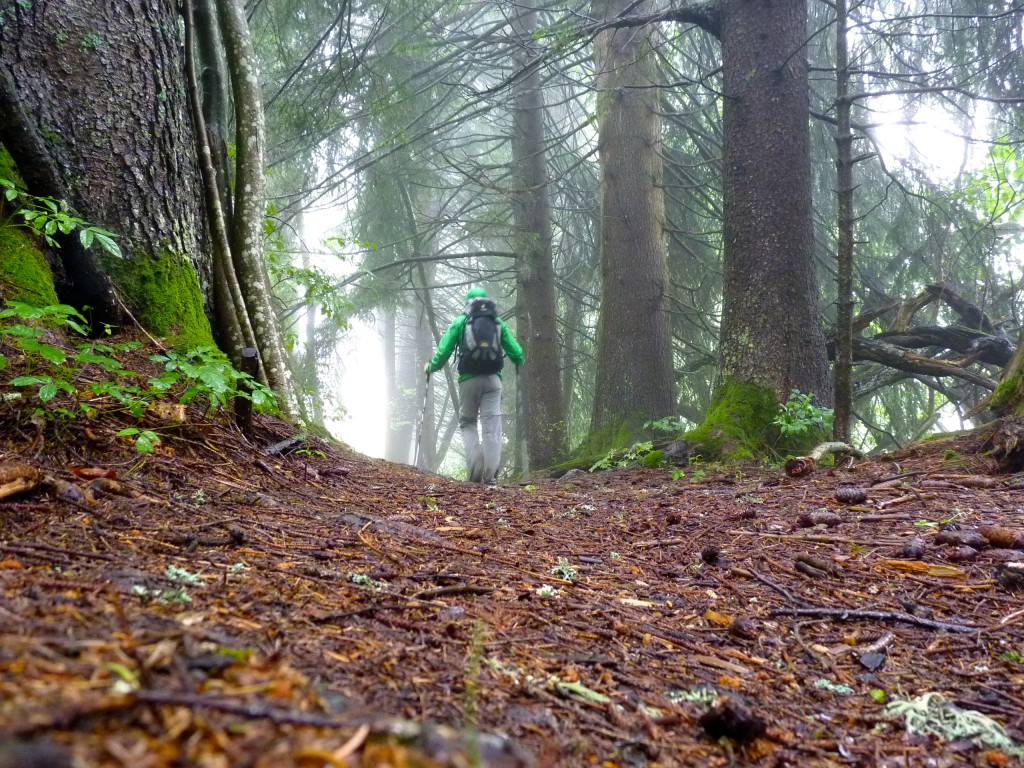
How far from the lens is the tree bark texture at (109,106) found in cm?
350

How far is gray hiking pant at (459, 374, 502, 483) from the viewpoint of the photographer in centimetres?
786

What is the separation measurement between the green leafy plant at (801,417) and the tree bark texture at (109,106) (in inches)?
198

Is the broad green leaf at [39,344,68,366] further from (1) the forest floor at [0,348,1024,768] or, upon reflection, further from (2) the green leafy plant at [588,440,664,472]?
(2) the green leafy plant at [588,440,664,472]

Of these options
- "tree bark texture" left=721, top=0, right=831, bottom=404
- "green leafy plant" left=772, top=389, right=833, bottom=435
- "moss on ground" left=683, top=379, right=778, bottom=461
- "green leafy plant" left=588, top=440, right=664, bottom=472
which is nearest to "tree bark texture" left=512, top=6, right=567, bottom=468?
"green leafy plant" left=588, top=440, right=664, bottom=472

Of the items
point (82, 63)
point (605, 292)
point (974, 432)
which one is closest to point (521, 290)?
point (605, 292)

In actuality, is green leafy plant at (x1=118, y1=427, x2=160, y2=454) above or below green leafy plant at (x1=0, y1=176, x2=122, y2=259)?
below

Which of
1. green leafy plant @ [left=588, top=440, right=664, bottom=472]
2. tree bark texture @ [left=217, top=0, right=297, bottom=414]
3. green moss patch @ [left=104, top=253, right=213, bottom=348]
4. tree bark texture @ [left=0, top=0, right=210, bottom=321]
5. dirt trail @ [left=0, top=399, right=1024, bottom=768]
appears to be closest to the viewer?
dirt trail @ [left=0, top=399, right=1024, bottom=768]

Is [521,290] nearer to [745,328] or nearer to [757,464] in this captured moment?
[745,328]

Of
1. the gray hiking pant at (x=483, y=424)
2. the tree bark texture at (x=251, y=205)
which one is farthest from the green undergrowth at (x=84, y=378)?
the gray hiking pant at (x=483, y=424)

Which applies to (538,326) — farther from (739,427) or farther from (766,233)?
(739,427)

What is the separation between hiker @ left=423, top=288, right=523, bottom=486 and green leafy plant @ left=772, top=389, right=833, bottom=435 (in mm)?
3025

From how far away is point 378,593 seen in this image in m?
2.00

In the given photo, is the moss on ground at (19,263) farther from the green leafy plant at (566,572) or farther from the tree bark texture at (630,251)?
the tree bark texture at (630,251)

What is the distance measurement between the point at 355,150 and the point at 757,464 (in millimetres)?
10542
